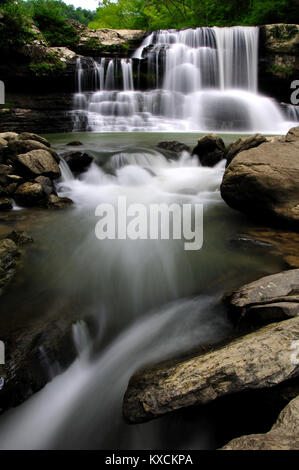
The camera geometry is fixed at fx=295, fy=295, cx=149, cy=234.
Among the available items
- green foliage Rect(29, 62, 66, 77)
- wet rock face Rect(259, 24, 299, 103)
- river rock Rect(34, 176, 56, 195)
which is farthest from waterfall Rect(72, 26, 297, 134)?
river rock Rect(34, 176, 56, 195)

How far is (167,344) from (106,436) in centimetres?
77

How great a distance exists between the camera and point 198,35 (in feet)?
49.3

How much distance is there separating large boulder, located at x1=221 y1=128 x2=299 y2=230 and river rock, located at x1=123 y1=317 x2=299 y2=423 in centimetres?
236

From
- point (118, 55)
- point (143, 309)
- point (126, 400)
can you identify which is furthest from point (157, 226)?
point (118, 55)

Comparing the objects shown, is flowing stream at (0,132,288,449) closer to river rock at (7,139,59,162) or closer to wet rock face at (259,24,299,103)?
river rock at (7,139,59,162)

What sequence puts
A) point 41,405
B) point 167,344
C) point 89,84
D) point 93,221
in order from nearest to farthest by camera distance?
1. point 41,405
2. point 167,344
3. point 93,221
4. point 89,84

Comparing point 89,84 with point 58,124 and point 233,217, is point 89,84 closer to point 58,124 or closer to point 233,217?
point 58,124

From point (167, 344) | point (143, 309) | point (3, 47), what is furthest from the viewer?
point (3, 47)

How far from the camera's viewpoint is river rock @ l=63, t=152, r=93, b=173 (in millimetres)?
6812

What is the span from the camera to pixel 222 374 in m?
1.69

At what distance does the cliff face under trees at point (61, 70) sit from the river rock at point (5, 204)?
8127 millimetres

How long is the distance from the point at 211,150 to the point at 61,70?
30.9 feet
